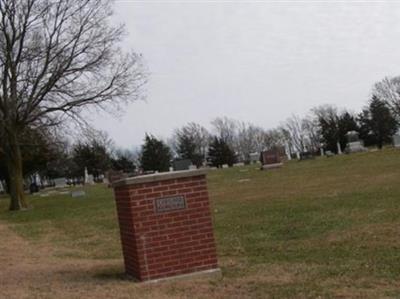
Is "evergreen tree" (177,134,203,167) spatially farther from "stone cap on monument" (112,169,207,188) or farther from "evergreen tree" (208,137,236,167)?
"stone cap on monument" (112,169,207,188)

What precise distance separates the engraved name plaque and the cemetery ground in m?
0.89

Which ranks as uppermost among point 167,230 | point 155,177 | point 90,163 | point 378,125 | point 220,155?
point 90,163

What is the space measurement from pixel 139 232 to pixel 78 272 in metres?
1.76

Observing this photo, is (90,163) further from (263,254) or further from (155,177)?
(155,177)

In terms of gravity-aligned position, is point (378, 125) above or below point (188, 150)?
below

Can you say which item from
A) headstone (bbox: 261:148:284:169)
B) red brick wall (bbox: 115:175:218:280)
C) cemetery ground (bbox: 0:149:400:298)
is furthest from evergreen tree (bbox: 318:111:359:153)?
red brick wall (bbox: 115:175:218:280)

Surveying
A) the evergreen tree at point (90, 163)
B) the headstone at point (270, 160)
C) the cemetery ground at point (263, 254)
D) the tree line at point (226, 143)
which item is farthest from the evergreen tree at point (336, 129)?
the cemetery ground at point (263, 254)

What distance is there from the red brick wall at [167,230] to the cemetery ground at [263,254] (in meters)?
0.23

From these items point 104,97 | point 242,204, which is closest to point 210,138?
point 104,97

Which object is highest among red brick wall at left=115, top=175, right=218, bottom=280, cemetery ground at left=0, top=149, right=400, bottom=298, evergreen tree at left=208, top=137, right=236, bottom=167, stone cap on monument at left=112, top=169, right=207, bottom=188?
evergreen tree at left=208, top=137, right=236, bottom=167

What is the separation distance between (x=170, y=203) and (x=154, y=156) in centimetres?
7867

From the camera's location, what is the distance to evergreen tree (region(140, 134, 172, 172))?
8531 cm

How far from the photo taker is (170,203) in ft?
25.8

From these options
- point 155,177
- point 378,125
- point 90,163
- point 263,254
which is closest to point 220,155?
point 90,163
